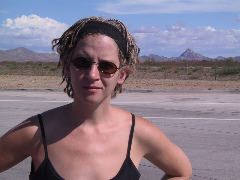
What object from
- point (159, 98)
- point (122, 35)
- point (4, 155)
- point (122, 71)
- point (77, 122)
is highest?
point (122, 35)

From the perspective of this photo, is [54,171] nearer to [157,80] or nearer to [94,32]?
[94,32]

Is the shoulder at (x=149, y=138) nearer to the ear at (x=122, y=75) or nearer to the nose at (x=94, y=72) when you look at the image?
the ear at (x=122, y=75)

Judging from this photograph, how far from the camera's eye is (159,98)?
71.2 ft

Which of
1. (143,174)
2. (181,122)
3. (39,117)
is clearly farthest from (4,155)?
(181,122)

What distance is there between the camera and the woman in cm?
232

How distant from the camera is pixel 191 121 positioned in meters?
14.3

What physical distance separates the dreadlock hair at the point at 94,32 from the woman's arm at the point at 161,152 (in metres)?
0.28

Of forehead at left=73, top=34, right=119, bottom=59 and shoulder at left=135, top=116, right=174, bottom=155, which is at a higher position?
forehead at left=73, top=34, right=119, bottom=59

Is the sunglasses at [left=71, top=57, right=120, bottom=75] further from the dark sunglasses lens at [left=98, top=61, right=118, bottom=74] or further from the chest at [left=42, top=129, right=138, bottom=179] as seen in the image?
the chest at [left=42, top=129, right=138, bottom=179]

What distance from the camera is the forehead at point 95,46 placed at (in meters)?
2.33

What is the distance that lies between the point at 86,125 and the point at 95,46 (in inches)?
13.2

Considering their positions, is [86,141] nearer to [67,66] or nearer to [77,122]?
[77,122]

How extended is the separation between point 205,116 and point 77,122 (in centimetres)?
1345

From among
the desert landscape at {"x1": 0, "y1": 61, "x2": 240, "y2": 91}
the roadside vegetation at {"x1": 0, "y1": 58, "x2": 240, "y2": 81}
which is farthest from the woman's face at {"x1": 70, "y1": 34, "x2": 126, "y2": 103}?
the roadside vegetation at {"x1": 0, "y1": 58, "x2": 240, "y2": 81}
